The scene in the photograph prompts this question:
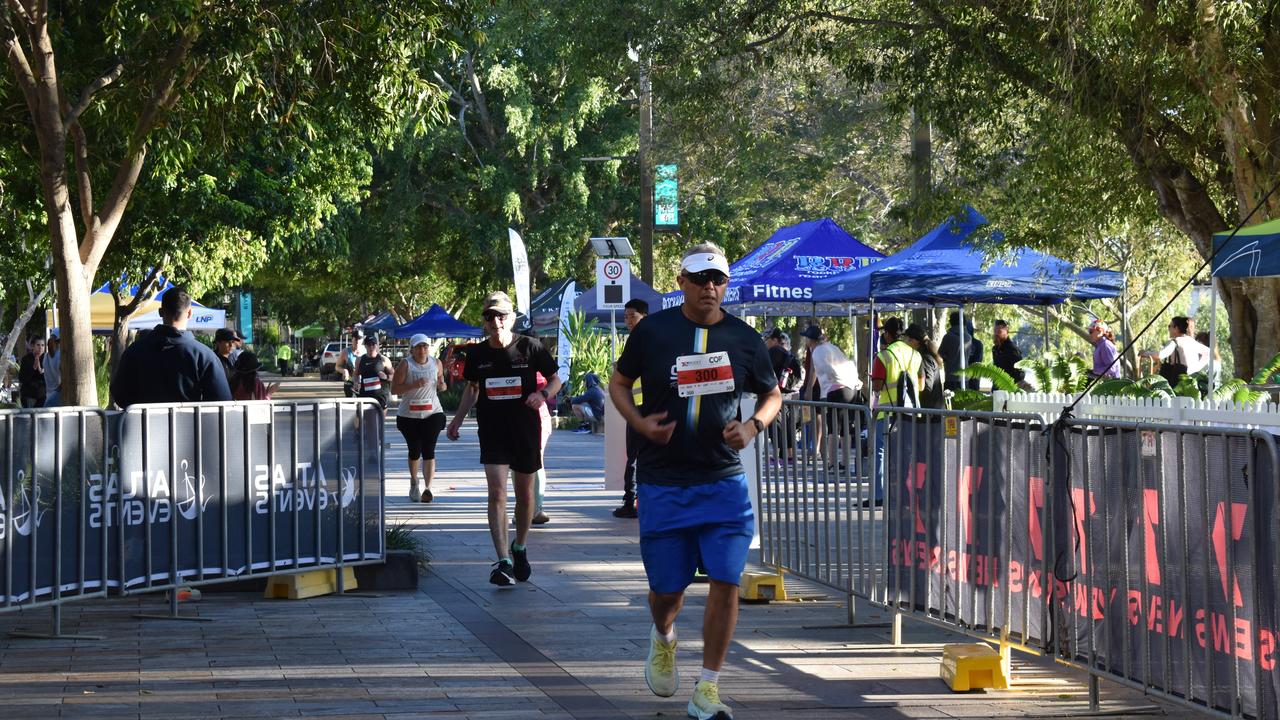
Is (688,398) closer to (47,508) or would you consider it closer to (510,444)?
(47,508)

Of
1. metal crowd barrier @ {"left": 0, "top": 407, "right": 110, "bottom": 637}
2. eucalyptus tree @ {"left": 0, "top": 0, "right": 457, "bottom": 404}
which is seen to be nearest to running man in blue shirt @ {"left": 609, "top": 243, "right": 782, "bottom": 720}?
metal crowd barrier @ {"left": 0, "top": 407, "right": 110, "bottom": 637}

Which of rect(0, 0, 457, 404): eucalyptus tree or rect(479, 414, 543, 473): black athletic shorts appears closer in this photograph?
rect(479, 414, 543, 473): black athletic shorts

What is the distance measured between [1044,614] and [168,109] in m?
Result: 8.80

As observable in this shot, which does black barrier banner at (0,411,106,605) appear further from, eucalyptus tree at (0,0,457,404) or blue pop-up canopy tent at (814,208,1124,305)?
blue pop-up canopy tent at (814,208,1124,305)

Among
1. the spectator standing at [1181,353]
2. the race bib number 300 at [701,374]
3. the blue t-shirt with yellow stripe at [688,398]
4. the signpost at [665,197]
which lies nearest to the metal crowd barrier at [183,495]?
the blue t-shirt with yellow stripe at [688,398]

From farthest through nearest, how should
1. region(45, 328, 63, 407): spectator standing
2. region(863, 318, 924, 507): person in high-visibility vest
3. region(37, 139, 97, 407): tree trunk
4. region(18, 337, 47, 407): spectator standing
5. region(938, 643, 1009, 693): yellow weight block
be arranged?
region(18, 337, 47, 407): spectator standing
region(45, 328, 63, 407): spectator standing
region(863, 318, 924, 507): person in high-visibility vest
region(37, 139, 97, 407): tree trunk
region(938, 643, 1009, 693): yellow weight block

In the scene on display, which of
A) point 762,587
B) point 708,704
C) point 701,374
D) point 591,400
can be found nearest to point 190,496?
point 762,587

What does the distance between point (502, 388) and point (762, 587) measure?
210 centimetres

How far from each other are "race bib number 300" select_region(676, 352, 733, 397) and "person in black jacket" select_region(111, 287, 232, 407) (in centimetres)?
420

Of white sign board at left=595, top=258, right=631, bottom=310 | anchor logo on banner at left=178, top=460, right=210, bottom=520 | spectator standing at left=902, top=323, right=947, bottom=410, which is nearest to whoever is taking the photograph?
anchor logo on banner at left=178, top=460, right=210, bottom=520

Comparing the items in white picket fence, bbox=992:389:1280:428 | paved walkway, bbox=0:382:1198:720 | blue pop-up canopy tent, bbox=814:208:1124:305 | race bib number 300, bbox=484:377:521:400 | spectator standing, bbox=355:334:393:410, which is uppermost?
blue pop-up canopy tent, bbox=814:208:1124:305

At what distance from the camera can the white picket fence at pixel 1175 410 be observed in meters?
8.11

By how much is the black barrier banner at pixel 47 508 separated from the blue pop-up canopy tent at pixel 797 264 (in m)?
12.4

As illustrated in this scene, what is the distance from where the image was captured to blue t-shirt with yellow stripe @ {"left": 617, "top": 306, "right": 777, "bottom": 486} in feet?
20.3
